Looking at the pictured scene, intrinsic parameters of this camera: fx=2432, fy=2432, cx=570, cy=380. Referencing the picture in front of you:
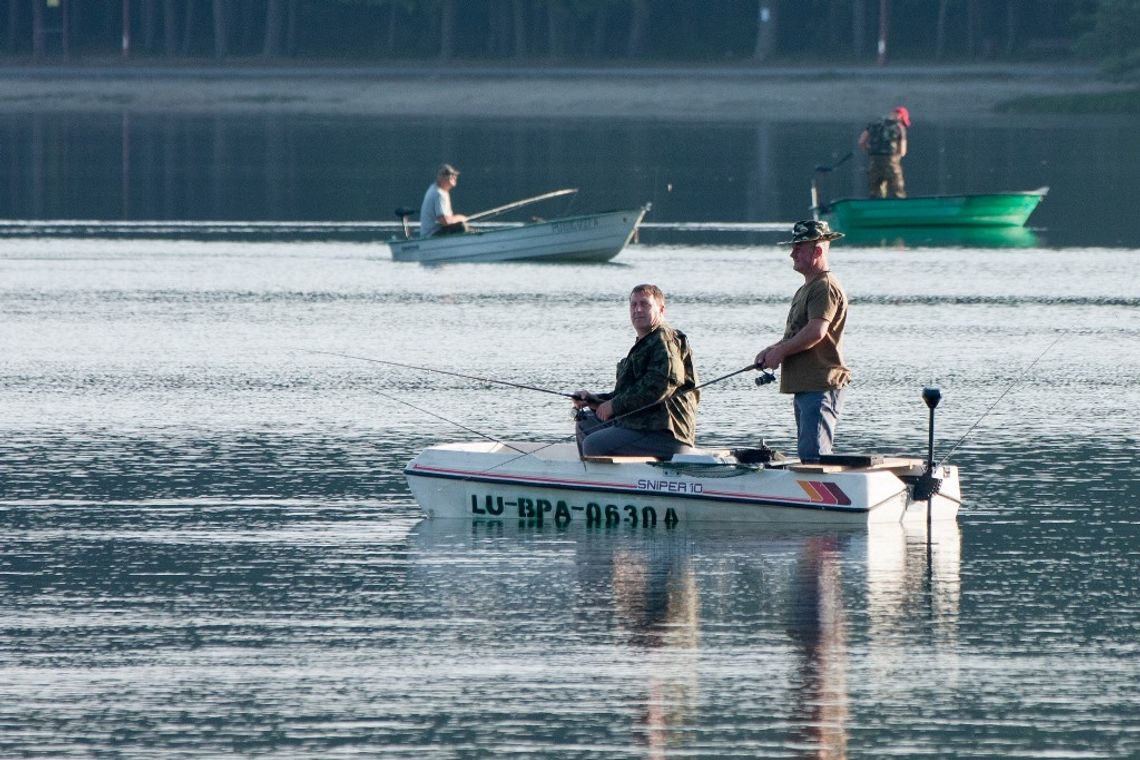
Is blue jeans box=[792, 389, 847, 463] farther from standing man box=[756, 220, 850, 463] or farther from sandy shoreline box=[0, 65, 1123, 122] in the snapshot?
sandy shoreline box=[0, 65, 1123, 122]

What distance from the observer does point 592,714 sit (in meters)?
8.84

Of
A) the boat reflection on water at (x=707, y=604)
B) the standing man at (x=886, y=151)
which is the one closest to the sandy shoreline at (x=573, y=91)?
the standing man at (x=886, y=151)

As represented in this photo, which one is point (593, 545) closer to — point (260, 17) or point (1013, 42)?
point (1013, 42)

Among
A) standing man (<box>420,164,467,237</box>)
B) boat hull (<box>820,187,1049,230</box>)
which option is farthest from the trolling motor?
boat hull (<box>820,187,1049,230</box>)

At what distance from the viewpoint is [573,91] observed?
7375 centimetres

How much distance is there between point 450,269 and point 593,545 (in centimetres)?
1829

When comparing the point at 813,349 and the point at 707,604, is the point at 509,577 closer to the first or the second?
the point at 707,604

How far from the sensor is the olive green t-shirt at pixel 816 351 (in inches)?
493

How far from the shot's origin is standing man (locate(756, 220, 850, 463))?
40.9 feet

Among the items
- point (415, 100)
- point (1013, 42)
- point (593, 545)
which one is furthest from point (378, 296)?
point (1013, 42)

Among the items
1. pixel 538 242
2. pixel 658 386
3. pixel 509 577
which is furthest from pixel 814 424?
pixel 538 242

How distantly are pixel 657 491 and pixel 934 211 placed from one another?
23.1 meters

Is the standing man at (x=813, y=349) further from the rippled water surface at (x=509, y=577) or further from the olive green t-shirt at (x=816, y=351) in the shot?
the rippled water surface at (x=509, y=577)

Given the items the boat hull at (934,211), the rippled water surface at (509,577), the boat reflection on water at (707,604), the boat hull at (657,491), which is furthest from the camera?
the boat hull at (934,211)
